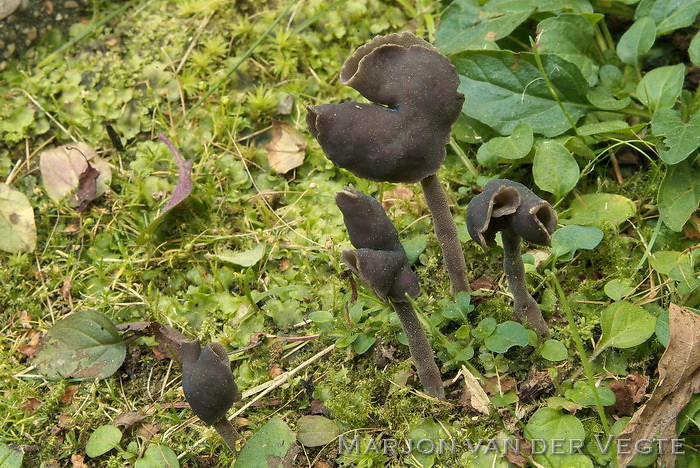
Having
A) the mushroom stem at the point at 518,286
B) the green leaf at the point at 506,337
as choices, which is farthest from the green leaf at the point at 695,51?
the green leaf at the point at 506,337

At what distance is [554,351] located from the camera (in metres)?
2.28

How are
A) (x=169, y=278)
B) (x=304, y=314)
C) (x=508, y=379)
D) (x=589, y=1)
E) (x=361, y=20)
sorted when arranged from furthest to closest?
(x=361, y=20) → (x=589, y=1) → (x=169, y=278) → (x=304, y=314) → (x=508, y=379)

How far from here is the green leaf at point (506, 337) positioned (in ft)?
7.36

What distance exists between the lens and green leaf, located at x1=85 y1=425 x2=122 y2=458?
7.97ft

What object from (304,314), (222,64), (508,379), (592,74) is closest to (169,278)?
(304,314)

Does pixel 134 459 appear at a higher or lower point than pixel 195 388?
lower

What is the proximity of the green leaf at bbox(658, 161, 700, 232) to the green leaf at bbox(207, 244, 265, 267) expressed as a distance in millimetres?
1559

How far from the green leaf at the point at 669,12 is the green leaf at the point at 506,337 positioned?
5.00 ft

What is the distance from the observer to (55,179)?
10.9 feet

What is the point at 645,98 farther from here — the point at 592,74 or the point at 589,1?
the point at 589,1

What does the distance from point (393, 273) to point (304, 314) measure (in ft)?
2.82

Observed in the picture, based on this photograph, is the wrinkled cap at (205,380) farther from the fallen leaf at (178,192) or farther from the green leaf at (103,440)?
the fallen leaf at (178,192)

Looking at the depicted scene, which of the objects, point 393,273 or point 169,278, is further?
point 169,278

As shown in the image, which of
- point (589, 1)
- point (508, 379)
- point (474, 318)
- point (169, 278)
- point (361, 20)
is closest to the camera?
point (508, 379)
